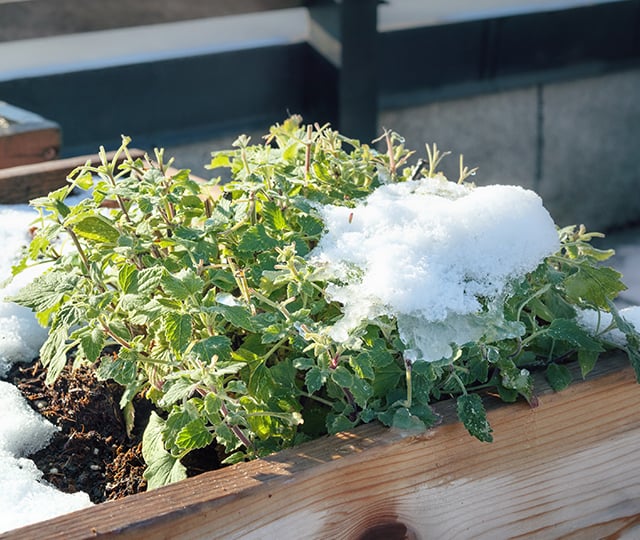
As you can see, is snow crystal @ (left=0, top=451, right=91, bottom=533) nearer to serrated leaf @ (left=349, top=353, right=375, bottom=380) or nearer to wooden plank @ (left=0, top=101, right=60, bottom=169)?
serrated leaf @ (left=349, top=353, right=375, bottom=380)

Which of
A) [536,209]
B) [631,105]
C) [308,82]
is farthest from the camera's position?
[631,105]

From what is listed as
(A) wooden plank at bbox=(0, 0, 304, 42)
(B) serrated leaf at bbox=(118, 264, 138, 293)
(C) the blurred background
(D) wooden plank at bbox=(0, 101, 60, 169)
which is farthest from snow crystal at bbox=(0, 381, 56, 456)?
(A) wooden plank at bbox=(0, 0, 304, 42)

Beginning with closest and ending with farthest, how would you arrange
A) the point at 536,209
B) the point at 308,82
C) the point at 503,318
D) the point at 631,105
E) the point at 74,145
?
1. the point at 503,318
2. the point at 536,209
3. the point at 74,145
4. the point at 308,82
5. the point at 631,105

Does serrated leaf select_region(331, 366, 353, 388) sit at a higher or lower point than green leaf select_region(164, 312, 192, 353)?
lower

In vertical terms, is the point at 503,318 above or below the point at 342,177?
below

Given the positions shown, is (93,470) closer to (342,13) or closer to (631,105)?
(342,13)

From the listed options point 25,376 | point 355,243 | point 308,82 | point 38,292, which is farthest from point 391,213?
point 308,82

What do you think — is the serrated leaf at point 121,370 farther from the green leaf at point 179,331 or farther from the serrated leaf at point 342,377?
the serrated leaf at point 342,377

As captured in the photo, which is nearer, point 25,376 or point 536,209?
point 536,209

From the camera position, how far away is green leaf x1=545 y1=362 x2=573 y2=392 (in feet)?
3.45

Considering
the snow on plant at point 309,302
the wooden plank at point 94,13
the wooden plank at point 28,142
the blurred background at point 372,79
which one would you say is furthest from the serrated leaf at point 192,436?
the wooden plank at point 94,13

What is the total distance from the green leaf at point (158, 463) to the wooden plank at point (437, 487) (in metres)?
0.12

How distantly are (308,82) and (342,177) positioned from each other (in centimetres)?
313

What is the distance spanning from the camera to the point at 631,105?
504cm
